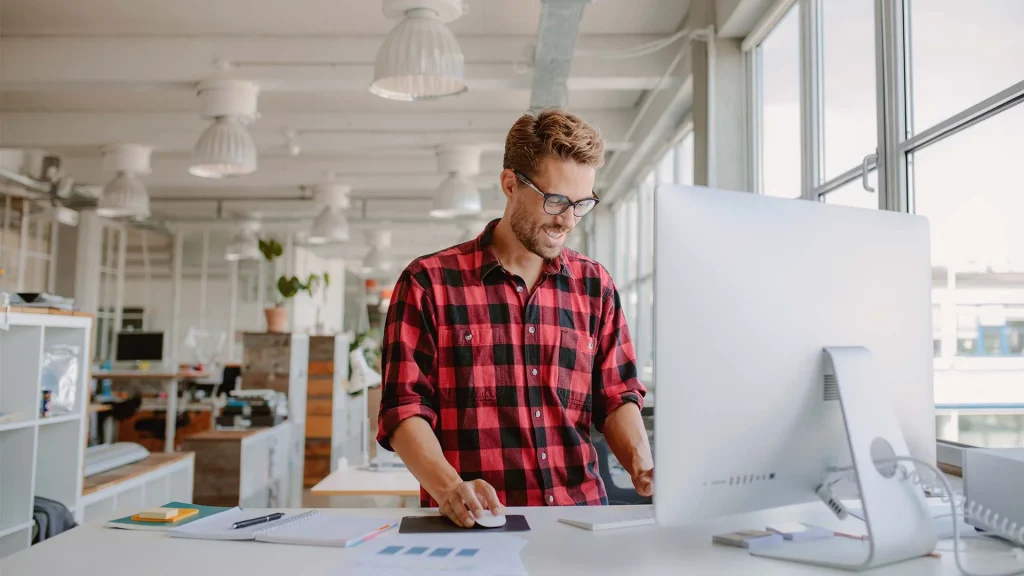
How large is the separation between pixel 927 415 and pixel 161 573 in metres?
1.21

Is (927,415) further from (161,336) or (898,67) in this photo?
(161,336)

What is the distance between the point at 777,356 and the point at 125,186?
705 centimetres

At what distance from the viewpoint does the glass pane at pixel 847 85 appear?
325 centimetres

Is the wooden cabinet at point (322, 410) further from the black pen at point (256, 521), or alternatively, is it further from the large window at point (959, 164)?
the black pen at point (256, 521)

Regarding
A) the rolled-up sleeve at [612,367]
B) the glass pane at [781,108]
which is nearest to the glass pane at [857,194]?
the glass pane at [781,108]

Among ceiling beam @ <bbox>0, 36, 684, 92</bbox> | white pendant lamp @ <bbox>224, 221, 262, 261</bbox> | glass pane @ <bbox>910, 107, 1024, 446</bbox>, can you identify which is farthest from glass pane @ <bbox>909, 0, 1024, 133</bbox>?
white pendant lamp @ <bbox>224, 221, 262, 261</bbox>

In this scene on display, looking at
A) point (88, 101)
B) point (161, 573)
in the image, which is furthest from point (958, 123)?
point (88, 101)

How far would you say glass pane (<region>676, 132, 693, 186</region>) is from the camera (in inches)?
255

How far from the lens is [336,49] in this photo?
19.5ft

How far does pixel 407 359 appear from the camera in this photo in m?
1.72

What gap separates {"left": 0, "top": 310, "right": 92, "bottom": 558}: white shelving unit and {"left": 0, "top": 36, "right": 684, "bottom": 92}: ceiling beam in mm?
2903

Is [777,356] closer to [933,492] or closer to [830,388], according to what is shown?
[830,388]

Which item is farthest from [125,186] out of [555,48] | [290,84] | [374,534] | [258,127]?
[374,534]

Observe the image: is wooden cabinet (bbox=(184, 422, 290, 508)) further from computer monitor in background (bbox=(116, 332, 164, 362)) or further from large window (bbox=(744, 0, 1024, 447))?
computer monitor in background (bbox=(116, 332, 164, 362))
